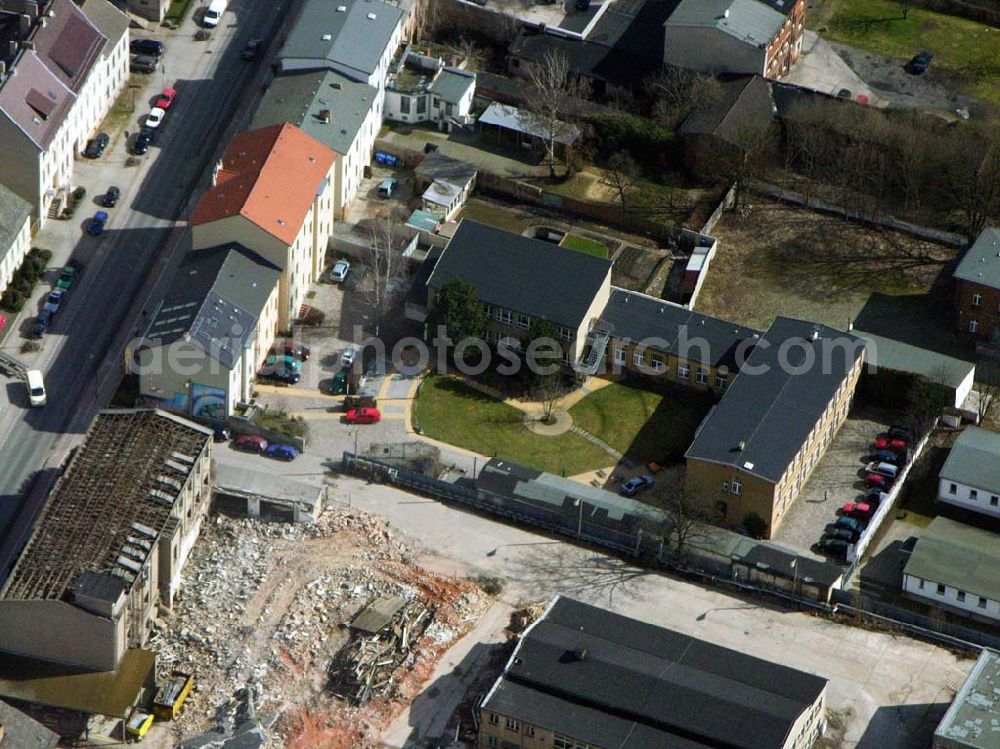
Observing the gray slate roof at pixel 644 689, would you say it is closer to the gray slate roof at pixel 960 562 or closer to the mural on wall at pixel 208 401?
the gray slate roof at pixel 960 562

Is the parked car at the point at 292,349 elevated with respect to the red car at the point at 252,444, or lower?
elevated

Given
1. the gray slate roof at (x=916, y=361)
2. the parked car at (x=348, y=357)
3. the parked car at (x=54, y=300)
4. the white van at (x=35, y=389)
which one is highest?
the gray slate roof at (x=916, y=361)

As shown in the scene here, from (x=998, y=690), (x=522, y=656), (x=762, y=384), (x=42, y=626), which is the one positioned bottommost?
(x=42, y=626)

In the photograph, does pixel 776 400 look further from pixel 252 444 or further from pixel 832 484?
pixel 252 444

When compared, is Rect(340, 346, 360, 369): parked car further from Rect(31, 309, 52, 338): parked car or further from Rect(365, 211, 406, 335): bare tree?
Rect(31, 309, 52, 338): parked car

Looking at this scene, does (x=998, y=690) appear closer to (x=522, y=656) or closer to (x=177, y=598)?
(x=522, y=656)

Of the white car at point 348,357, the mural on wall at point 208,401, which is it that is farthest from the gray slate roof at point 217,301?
the white car at point 348,357

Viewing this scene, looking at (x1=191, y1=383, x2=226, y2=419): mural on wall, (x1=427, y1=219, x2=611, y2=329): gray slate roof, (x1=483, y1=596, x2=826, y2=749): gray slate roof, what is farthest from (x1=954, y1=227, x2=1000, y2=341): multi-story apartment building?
(x1=191, y1=383, x2=226, y2=419): mural on wall

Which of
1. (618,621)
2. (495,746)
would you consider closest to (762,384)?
(618,621)
